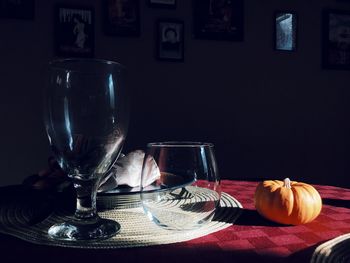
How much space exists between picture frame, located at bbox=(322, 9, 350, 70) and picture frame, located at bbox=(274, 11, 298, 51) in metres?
0.24

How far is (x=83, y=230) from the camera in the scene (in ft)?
1.62

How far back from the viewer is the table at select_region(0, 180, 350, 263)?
1.38ft

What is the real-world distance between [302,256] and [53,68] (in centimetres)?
37

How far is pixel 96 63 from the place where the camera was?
1.65ft

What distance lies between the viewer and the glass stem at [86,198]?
0.51 metres

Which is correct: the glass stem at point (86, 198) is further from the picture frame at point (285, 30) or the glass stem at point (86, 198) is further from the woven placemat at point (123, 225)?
the picture frame at point (285, 30)

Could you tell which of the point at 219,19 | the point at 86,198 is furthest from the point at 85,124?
the point at 219,19

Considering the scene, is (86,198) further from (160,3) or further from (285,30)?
(285,30)

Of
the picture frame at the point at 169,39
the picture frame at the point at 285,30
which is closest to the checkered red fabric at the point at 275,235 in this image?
the picture frame at the point at 169,39

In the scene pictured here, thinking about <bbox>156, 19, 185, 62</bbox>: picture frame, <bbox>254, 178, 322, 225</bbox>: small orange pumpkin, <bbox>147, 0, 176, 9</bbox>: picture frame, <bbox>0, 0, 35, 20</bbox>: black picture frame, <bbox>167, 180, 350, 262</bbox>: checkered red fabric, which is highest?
<bbox>147, 0, 176, 9</bbox>: picture frame

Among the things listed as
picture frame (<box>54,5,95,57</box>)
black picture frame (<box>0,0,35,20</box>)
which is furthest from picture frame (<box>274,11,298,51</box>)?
black picture frame (<box>0,0,35,20</box>)

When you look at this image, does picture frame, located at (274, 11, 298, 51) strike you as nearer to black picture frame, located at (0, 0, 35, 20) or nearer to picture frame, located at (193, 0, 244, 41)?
picture frame, located at (193, 0, 244, 41)

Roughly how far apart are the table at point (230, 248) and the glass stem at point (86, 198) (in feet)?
0.23

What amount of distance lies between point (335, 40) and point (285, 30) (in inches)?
16.5
